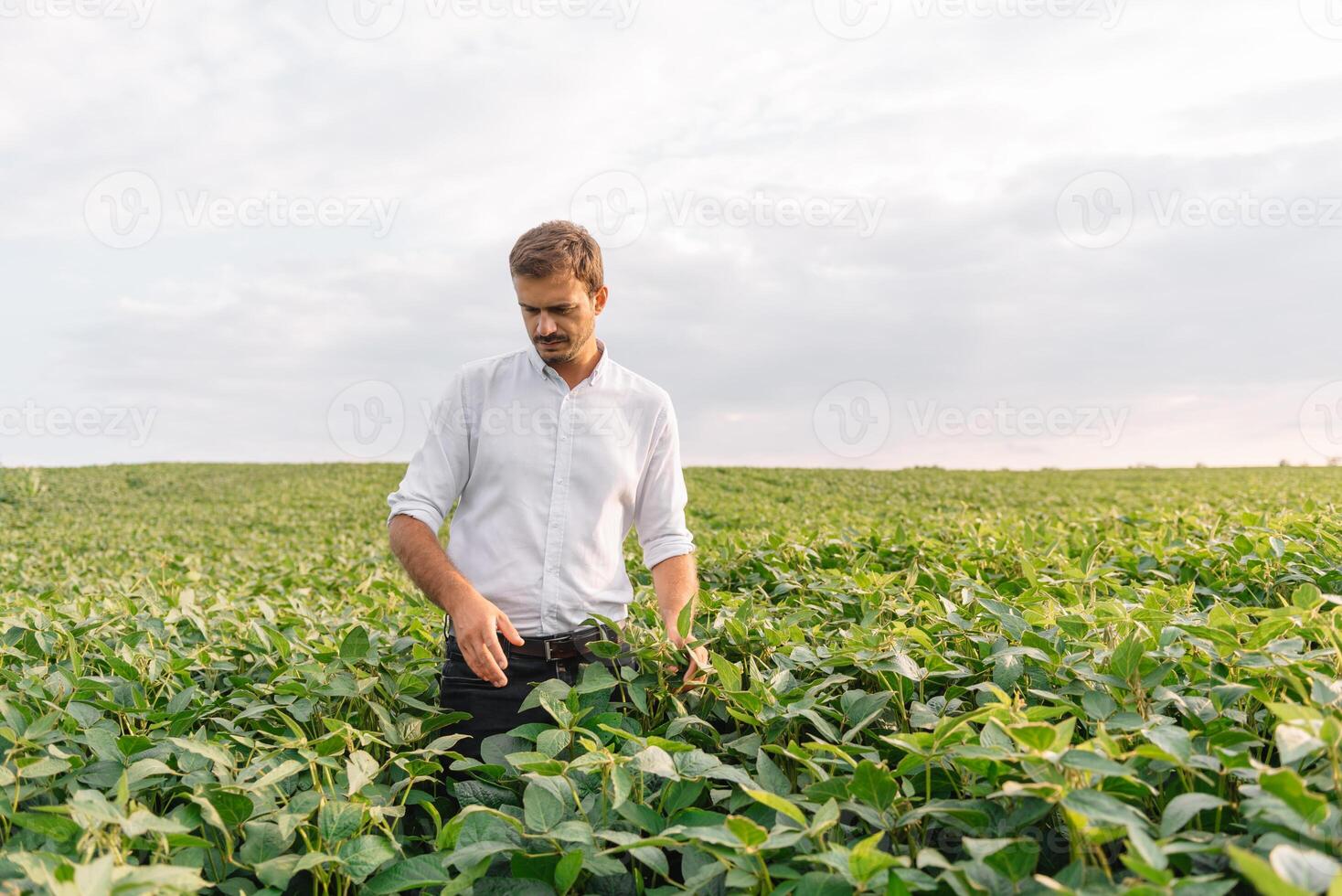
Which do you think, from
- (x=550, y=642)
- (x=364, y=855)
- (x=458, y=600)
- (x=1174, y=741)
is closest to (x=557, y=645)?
(x=550, y=642)

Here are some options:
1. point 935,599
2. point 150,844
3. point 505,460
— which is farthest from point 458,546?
point 935,599

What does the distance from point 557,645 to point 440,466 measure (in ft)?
2.60

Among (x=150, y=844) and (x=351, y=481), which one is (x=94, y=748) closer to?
(x=150, y=844)

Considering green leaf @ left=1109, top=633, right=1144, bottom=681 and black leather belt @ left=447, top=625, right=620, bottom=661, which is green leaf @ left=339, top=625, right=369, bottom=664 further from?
green leaf @ left=1109, top=633, right=1144, bottom=681

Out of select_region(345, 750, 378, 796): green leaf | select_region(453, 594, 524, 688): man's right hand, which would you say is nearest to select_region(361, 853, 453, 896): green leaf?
select_region(345, 750, 378, 796): green leaf

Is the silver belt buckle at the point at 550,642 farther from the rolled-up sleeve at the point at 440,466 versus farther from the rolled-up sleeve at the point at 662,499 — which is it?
the rolled-up sleeve at the point at 440,466

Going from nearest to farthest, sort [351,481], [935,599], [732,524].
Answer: [935,599], [732,524], [351,481]

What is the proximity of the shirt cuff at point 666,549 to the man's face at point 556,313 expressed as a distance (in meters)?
0.81

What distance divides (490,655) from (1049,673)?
1670mm

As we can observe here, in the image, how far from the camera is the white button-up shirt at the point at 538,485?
3.42 metres

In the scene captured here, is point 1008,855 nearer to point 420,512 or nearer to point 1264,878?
point 1264,878

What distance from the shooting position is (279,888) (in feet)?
6.79

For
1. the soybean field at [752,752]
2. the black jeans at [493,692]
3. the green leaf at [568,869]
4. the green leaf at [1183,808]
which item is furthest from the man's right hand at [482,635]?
the green leaf at [1183,808]

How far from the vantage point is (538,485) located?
3459mm
